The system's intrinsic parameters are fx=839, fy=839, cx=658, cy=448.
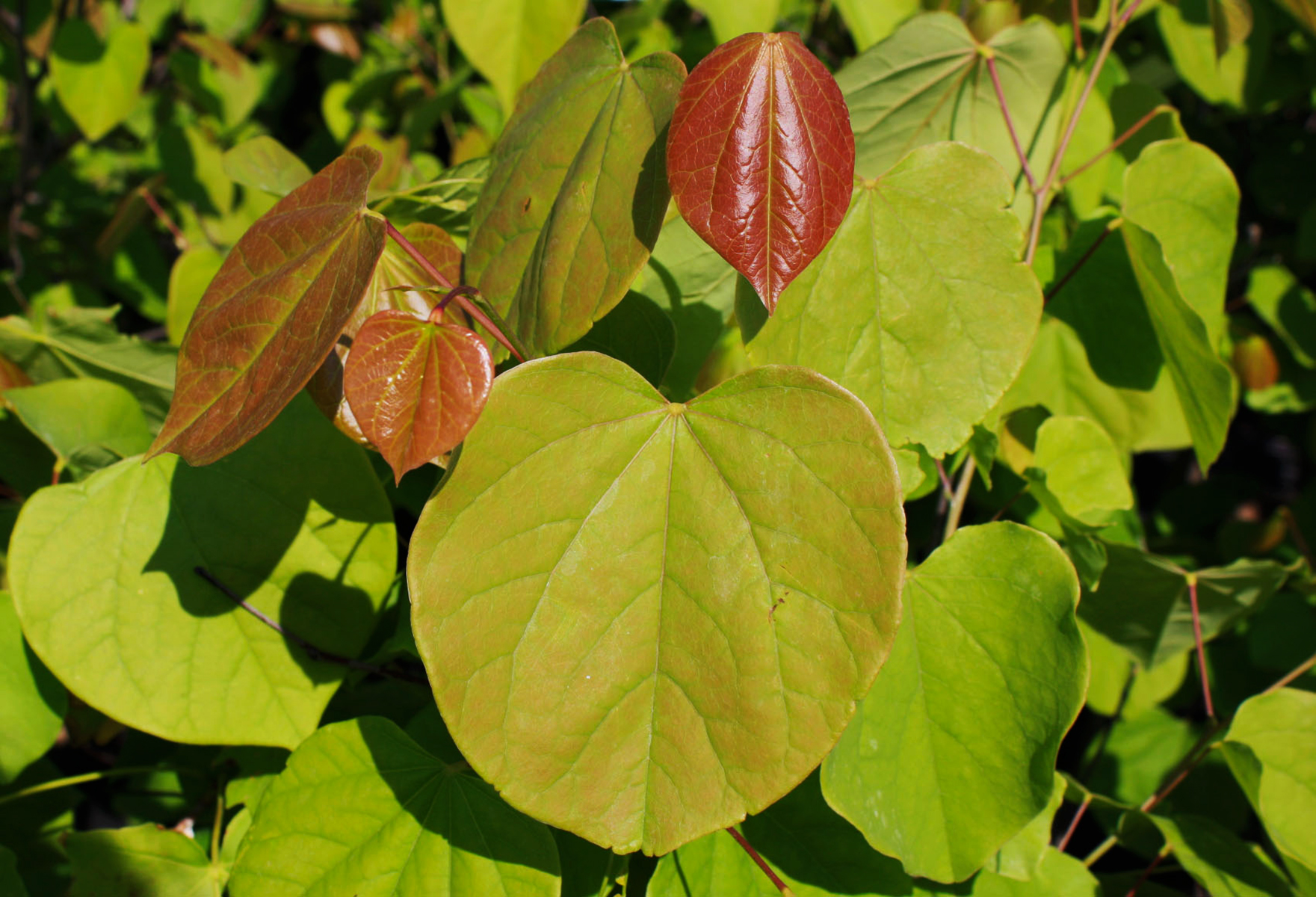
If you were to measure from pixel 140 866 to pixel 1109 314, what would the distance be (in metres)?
1.13

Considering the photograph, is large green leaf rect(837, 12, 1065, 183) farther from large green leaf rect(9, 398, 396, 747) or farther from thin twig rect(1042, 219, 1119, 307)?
large green leaf rect(9, 398, 396, 747)

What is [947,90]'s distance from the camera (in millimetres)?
896

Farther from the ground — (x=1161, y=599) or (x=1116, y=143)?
(x=1116, y=143)

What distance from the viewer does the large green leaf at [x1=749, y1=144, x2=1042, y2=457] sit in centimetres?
63

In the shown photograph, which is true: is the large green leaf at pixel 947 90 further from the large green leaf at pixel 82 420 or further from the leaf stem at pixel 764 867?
the large green leaf at pixel 82 420

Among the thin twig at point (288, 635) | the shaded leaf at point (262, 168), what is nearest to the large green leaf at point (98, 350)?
the shaded leaf at point (262, 168)

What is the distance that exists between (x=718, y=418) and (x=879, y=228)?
24 cm

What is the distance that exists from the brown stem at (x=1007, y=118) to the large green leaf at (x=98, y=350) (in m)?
0.91

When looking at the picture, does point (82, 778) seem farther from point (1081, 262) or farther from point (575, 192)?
point (1081, 262)

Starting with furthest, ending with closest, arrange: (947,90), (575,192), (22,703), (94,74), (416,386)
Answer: (94,74) → (947,90) → (22,703) → (575,192) → (416,386)

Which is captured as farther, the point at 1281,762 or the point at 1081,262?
the point at 1081,262

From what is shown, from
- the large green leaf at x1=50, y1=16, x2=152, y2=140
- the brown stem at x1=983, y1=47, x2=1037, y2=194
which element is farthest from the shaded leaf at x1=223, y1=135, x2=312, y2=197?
the large green leaf at x1=50, y1=16, x2=152, y2=140

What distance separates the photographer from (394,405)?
474 millimetres

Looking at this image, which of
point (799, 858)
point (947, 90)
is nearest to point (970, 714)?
point (799, 858)
